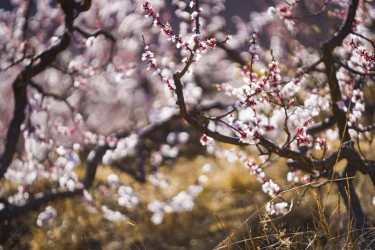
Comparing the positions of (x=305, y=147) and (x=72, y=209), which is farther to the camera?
(x=72, y=209)

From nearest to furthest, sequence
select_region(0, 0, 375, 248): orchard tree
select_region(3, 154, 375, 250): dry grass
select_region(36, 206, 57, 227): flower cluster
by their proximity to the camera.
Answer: select_region(0, 0, 375, 248): orchard tree → select_region(3, 154, 375, 250): dry grass → select_region(36, 206, 57, 227): flower cluster

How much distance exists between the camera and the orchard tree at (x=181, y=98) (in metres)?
3.30

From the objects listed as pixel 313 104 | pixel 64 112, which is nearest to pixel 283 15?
pixel 313 104

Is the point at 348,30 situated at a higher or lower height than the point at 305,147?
higher

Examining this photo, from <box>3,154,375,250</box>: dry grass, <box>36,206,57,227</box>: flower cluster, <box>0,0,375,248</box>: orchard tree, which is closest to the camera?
<box>0,0,375,248</box>: orchard tree

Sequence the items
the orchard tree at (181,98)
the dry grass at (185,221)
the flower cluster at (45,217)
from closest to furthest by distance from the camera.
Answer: the orchard tree at (181,98)
the dry grass at (185,221)
the flower cluster at (45,217)

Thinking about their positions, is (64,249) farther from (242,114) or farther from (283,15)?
(283,15)

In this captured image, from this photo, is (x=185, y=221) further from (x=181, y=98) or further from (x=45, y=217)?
(x=181, y=98)

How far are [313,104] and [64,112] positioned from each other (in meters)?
9.79

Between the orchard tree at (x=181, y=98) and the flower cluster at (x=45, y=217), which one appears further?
the flower cluster at (x=45, y=217)

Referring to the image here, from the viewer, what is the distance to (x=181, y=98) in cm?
290

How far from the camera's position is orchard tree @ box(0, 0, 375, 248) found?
3.30 metres

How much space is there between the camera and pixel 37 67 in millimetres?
5285

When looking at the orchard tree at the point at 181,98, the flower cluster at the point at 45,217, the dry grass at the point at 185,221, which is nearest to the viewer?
the orchard tree at the point at 181,98
